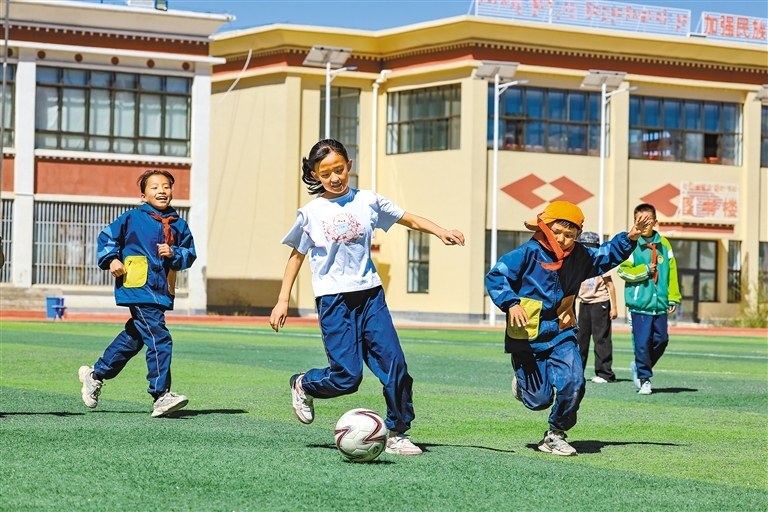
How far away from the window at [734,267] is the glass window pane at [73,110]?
24.4 meters

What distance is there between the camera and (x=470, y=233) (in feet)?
150

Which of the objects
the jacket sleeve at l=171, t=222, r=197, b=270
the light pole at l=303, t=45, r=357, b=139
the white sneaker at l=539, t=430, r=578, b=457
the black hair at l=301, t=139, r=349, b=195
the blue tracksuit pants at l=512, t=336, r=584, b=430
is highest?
the light pole at l=303, t=45, r=357, b=139

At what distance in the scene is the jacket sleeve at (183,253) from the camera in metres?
10.6

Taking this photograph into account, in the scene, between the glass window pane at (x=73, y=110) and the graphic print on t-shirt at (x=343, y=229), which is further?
the glass window pane at (x=73, y=110)

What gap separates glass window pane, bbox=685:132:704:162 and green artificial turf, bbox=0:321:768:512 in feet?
112

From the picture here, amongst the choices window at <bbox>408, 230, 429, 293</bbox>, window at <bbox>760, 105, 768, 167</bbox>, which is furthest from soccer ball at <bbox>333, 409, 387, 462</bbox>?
window at <bbox>760, 105, 768, 167</bbox>

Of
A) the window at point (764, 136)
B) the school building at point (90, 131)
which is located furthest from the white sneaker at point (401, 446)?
the window at point (764, 136)

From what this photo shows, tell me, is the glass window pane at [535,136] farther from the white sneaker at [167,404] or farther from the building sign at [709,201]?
the white sneaker at [167,404]

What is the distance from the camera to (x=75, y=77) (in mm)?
42531

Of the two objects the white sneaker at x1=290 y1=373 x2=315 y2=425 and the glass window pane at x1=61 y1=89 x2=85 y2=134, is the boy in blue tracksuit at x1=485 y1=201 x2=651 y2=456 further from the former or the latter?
the glass window pane at x1=61 y1=89 x2=85 y2=134

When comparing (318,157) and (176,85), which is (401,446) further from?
(176,85)

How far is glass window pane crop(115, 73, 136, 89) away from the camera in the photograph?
43.1 m

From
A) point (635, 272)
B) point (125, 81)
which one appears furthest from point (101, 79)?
point (635, 272)

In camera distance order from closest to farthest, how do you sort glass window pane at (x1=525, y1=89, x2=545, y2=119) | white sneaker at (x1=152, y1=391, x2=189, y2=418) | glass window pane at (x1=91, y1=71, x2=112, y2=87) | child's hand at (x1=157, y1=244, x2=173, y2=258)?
white sneaker at (x1=152, y1=391, x2=189, y2=418), child's hand at (x1=157, y1=244, x2=173, y2=258), glass window pane at (x1=91, y1=71, x2=112, y2=87), glass window pane at (x1=525, y1=89, x2=545, y2=119)
